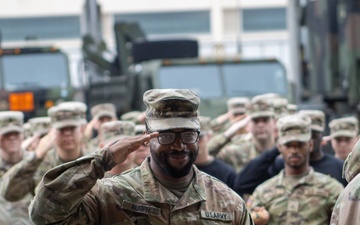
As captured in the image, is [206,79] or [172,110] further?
[206,79]

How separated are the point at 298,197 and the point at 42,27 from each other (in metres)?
36.9

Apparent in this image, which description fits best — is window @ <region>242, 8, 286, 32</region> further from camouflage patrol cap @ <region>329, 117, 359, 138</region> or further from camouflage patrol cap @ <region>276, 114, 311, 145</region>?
camouflage patrol cap @ <region>276, 114, 311, 145</region>

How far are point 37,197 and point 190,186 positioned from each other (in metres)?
0.81

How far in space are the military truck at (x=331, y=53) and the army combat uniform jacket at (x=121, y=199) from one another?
1000 cm

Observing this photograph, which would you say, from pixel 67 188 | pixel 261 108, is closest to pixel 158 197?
pixel 67 188

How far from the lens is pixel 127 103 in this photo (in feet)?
63.4

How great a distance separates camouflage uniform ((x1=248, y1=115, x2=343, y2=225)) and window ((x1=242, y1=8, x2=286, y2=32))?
34725mm

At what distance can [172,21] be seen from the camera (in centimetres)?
4544

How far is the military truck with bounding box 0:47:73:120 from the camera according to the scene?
22438 millimetres

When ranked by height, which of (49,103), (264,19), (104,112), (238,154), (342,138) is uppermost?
(264,19)

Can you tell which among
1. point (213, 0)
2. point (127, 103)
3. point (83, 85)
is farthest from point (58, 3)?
point (127, 103)

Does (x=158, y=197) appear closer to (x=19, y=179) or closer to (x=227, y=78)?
(x=19, y=179)

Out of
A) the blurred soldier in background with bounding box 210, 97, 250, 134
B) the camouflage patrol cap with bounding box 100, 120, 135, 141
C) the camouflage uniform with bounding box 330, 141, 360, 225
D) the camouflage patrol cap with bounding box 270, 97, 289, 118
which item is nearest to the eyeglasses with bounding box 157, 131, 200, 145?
the camouflage uniform with bounding box 330, 141, 360, 225

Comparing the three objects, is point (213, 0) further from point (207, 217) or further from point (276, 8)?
point (207, 217)
